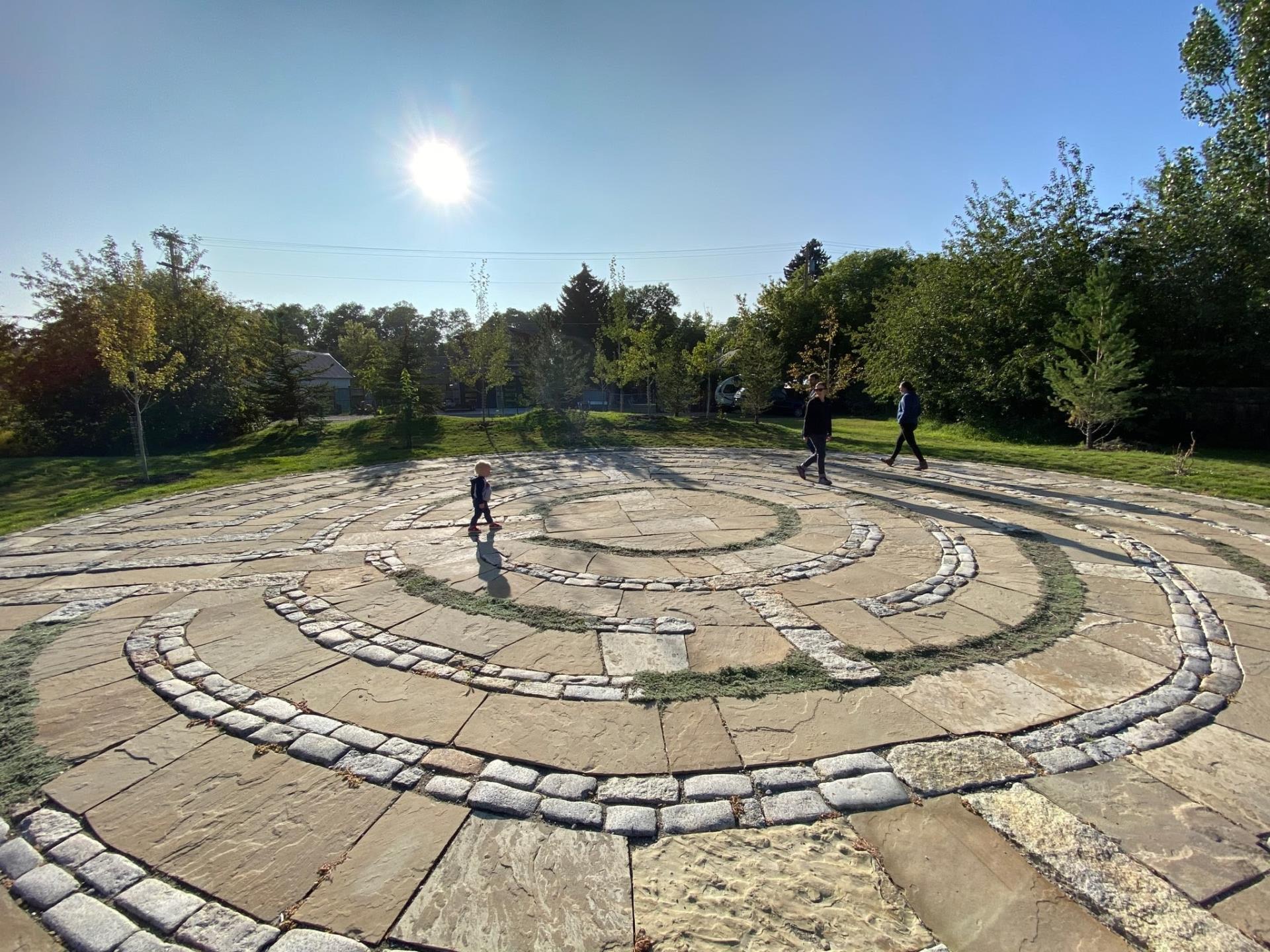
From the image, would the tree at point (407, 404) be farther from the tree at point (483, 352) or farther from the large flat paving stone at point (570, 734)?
the large flat paving stone at point (570, 734)

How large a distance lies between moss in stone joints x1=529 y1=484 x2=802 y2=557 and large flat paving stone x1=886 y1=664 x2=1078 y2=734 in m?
2.37

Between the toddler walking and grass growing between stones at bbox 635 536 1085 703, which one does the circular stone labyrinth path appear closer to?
grass growing between stones at bbox 635 536 1085 703

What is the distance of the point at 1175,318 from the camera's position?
1376cm

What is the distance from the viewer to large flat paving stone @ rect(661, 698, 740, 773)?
7.43 feet

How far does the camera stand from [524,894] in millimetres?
1694

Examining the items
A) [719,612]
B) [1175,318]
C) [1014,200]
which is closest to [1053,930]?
[719,612]

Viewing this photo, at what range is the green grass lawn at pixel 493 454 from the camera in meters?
8.59

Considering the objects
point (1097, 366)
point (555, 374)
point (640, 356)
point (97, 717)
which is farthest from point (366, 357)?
point (1097, 366)

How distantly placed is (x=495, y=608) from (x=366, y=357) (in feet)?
85.0

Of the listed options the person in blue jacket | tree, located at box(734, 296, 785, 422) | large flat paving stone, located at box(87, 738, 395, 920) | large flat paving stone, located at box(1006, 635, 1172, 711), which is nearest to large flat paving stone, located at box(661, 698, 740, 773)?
large flat paving stone, located at box(87, 738, 395, 920)

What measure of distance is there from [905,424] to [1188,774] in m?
7.55

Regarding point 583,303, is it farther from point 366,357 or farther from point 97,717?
point 97,717

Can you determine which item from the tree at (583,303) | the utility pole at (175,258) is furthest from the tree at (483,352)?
the tree at (583,303)

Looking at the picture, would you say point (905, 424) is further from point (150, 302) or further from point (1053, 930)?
point (150, 302)
